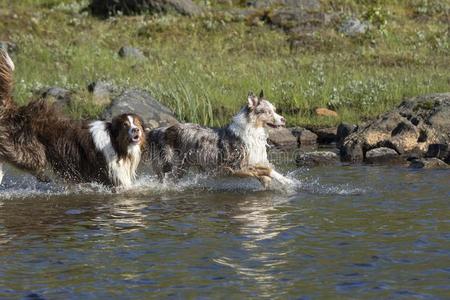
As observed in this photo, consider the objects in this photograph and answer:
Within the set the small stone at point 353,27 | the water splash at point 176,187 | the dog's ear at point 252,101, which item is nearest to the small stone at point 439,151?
the water splash at point 176,187

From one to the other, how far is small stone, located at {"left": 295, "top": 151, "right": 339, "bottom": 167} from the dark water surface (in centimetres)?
193

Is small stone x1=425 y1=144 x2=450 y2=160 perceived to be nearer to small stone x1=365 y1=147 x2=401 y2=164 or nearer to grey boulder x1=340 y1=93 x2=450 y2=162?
grey boulder x1=340 y1=93 x2=450 y2=162

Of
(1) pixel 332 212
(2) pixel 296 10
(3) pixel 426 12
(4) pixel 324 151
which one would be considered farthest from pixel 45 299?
(3) pixel 426 12

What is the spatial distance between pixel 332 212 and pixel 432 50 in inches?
690

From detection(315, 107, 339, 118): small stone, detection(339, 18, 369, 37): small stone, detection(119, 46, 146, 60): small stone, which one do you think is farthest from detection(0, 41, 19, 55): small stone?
detection(339, 18, 369, 37): small stone

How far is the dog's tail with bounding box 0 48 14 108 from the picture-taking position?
14.2 metres

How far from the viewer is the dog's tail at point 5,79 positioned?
→ 1416 cm

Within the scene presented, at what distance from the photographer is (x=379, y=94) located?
22641 mm

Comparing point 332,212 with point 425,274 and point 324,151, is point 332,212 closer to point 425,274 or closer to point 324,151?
point 425,274

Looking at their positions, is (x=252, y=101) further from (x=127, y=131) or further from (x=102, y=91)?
(x=102, y=91)

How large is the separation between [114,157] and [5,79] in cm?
197

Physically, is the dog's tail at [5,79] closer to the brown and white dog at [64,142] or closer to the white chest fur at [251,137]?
the brown and white dog at [64,142]

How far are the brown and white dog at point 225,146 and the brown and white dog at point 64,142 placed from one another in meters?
0.67

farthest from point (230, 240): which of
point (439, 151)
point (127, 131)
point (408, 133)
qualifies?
point (408, 133)
